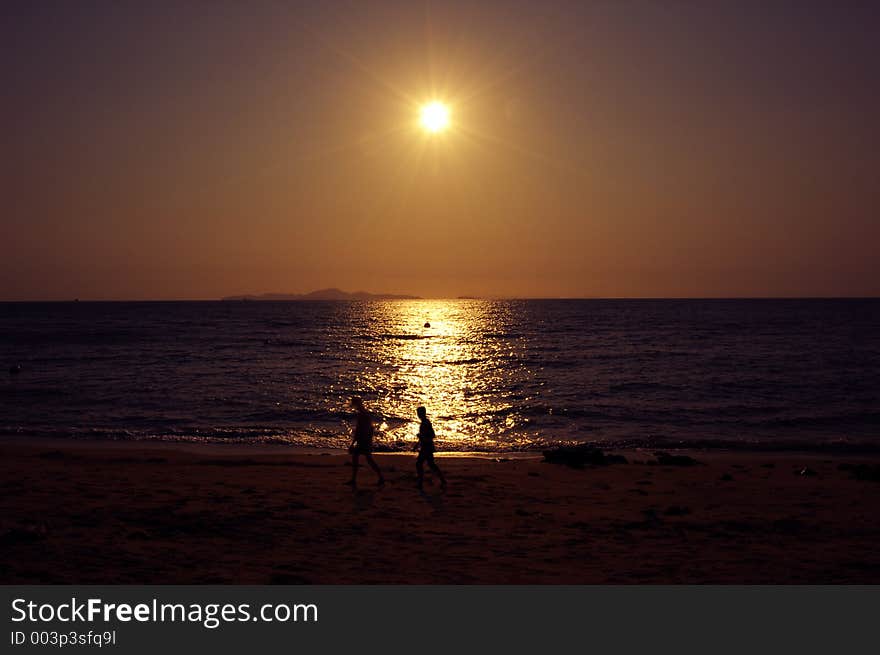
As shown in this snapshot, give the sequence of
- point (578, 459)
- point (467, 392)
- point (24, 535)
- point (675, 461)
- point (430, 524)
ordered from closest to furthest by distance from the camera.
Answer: point (24, 535) < point (430, 524) < point (578, 459) < point (675, 461) < point (467, 392)

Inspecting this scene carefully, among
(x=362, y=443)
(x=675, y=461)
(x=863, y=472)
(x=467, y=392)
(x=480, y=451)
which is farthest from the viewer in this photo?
(x=467, y=392)

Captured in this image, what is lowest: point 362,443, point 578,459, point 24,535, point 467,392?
point 578,459

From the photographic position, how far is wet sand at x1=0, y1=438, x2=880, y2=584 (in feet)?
28.5

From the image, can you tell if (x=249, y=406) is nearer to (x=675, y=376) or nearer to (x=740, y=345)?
(x=675, y=376)

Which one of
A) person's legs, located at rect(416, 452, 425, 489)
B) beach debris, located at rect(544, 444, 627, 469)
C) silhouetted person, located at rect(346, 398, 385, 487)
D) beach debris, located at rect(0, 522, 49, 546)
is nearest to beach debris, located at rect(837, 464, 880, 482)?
beach debris, located at rect(544, 444, 627, 469)

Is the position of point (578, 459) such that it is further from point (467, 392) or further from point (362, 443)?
point (467, 392)

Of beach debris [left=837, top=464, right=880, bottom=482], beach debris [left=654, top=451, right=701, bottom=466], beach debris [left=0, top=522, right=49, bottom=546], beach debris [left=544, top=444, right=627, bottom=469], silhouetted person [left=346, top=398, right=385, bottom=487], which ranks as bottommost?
beach debris [left=837, top=464, right=880, bottom=482]

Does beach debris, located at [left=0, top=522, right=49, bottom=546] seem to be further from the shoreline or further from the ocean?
the ocean

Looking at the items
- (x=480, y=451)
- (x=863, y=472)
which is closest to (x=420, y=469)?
(x=480, y=451)

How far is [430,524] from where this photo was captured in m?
11.2

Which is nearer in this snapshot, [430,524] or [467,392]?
[430,524]

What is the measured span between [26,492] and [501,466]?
34.5 ft
